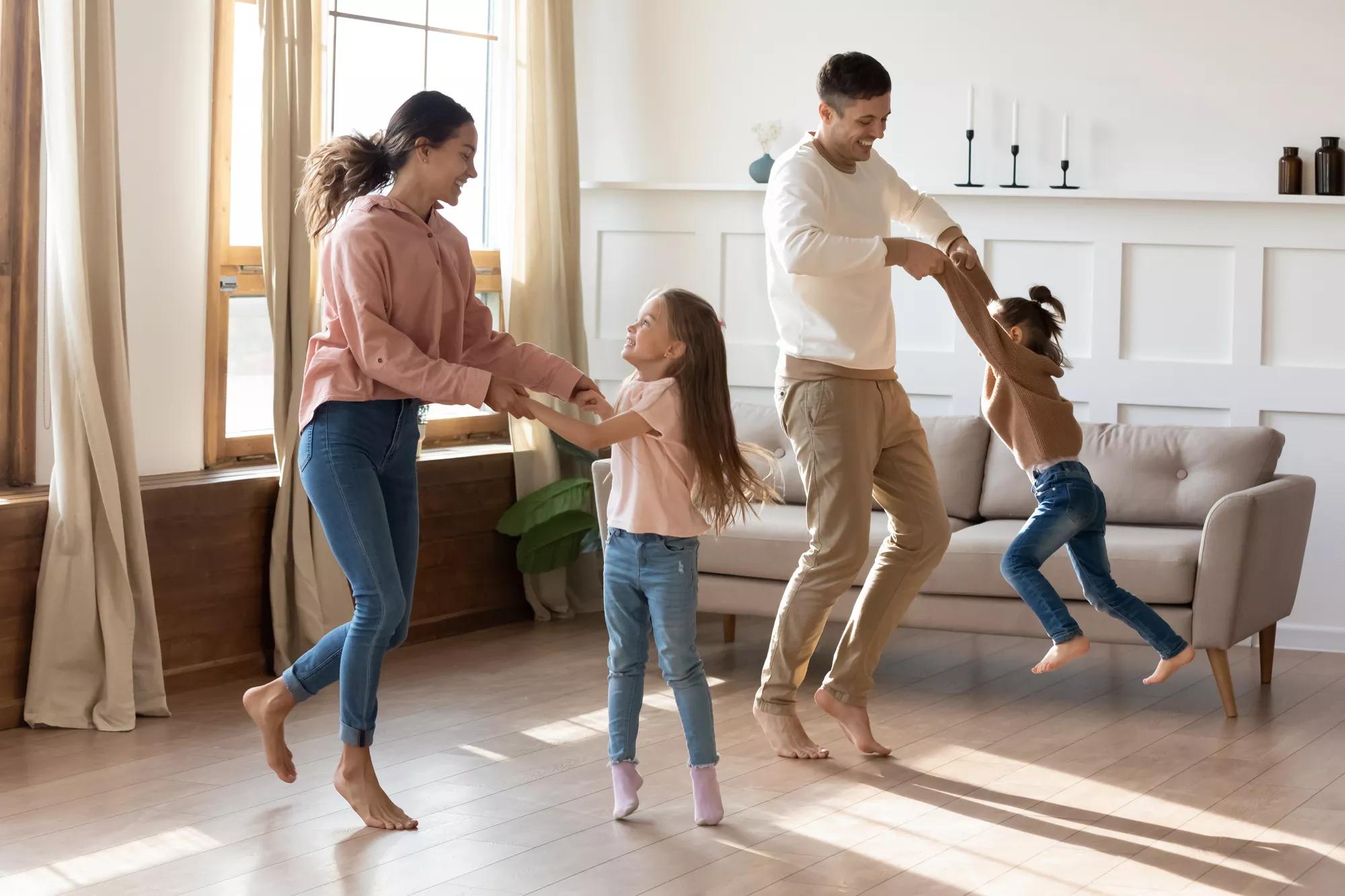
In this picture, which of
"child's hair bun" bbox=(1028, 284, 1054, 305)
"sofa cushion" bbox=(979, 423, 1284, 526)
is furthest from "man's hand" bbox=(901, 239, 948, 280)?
"sofa cushion" bbox=(979, 423, 1284, 526)

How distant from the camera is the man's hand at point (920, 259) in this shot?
3182 millimetres

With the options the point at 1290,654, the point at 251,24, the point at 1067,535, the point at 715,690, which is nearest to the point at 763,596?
the point at 715,690

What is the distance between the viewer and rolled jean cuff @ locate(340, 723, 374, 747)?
3021 mm

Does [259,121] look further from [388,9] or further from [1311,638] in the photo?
[1311,638]

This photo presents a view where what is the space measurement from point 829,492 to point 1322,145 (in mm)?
2601

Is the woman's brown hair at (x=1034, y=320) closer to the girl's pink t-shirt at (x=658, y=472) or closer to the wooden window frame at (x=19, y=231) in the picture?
the girl's pink t-shirt at (x=658, y=472)

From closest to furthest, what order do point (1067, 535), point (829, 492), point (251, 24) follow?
1. point (829, 492)
2. point (1067, 535)
3. point (251, 24)

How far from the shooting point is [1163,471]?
183 inches

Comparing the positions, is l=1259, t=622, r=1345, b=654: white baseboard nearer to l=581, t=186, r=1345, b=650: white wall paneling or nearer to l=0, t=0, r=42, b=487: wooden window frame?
l=581, t=186, r=1345, b=650: white wall paneling

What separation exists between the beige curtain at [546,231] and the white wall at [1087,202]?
287 mm

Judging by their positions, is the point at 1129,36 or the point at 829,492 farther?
the point at 1129,36

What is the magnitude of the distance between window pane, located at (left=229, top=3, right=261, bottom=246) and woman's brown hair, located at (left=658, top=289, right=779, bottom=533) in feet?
6.96

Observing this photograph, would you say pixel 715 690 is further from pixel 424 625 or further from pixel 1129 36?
pixel 1129 36

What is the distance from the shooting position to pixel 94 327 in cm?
393
